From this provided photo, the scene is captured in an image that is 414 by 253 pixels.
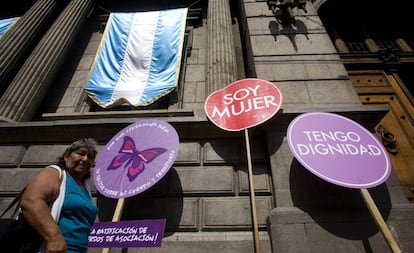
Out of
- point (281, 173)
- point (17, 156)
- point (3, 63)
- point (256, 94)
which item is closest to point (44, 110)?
point (3, 63)

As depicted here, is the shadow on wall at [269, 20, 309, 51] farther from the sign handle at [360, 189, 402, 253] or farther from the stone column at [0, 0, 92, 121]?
the stone column at [0, 0, 92, 121]

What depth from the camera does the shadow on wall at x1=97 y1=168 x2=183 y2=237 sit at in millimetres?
4652

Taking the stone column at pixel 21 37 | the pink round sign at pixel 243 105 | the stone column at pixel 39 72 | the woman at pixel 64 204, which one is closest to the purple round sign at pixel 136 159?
the pink round sign at pixel 243 105

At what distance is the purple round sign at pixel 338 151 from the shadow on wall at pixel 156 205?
8.31 ft

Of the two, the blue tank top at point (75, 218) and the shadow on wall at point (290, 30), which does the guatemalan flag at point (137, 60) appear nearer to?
the shadow on wall at point (290, 30)

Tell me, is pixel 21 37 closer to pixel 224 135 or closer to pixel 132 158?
pixel 132 158

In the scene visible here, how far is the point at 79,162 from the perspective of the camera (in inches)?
104

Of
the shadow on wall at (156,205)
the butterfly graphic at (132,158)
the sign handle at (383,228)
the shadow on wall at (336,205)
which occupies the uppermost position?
the butterfly graphic at (132,158)

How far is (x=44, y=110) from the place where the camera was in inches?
310

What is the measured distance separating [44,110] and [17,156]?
8.59 feet

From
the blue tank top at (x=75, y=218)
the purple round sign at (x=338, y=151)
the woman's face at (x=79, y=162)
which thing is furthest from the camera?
the purple round sign at (x=338, y=151)

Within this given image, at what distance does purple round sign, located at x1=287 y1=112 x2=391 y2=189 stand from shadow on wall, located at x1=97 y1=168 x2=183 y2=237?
2533 mm

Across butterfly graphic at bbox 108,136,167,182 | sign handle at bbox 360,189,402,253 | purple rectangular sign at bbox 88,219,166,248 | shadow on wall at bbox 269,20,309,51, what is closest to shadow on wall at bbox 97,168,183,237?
butterfly graphic at bbox 108,136,167,182

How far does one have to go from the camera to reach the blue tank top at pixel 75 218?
6.92 feet
